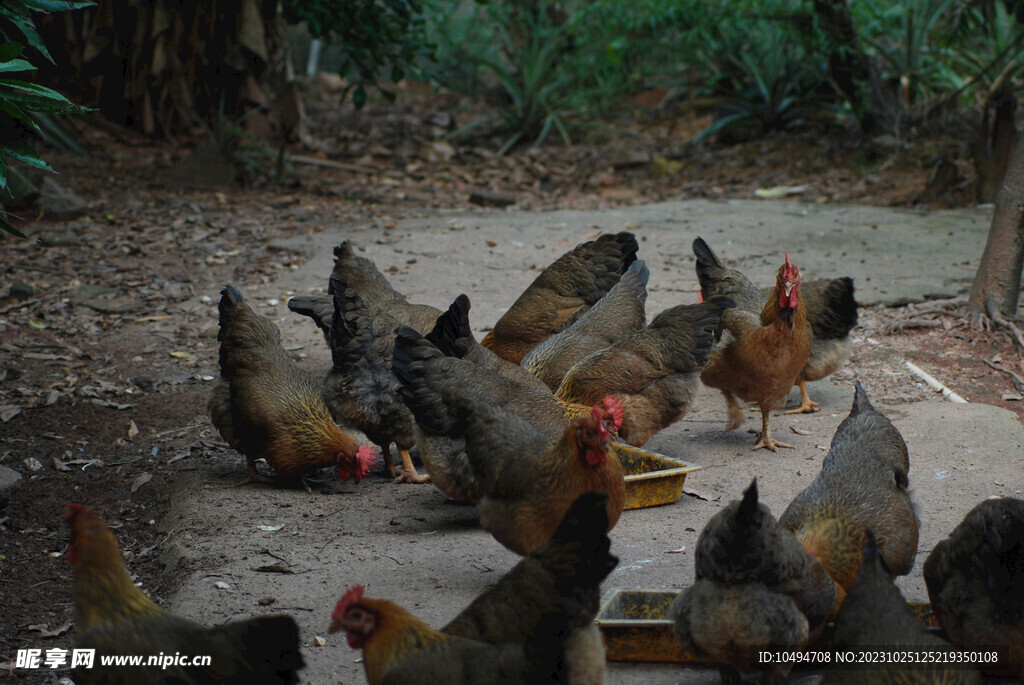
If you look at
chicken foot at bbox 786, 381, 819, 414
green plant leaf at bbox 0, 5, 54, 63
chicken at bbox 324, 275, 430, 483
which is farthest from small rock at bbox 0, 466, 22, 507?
chicken foot at bbox 786, 381, 819, 414

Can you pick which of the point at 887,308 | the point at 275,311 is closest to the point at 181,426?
the point at 275,311

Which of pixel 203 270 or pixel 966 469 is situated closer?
→ pixel 966 469

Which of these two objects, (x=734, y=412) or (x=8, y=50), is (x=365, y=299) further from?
(x=8, y=50)

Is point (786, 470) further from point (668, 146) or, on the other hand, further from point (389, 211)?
point (668, 146)

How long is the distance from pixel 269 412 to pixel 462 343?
118cm

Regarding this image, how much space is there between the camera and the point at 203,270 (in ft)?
29.4

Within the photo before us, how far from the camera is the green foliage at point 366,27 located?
11359mm

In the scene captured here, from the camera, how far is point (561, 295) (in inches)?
259

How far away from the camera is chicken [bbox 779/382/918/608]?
3.44 m

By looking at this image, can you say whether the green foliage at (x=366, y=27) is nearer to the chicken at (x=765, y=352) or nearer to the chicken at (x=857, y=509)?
the chicken at (x=765, y=352)

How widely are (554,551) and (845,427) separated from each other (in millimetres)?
2037

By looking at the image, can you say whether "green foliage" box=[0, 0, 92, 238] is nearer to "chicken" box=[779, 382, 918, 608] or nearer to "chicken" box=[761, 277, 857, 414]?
"chicken" box=[779, 382, 918, 608]

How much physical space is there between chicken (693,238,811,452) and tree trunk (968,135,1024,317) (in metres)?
2.39

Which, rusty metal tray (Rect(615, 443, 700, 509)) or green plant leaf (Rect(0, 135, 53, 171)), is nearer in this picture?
green plant leaf (Rect(0, 135, 53, 171))
